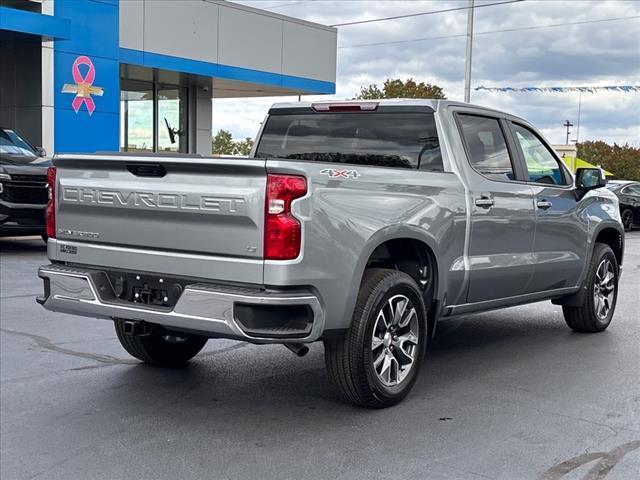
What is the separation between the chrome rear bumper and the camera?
456cm

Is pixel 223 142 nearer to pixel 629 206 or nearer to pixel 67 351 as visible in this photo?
pixel 629 206

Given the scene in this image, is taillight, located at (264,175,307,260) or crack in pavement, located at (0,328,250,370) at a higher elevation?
taillight, located at (264,175,307,260)

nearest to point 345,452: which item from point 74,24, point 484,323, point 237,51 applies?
point 484,323

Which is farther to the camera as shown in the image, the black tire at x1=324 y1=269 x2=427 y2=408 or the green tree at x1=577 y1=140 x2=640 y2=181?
the green tree at x1=577 y1=140 x2=640 y2=181

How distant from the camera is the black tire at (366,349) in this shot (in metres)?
5.05

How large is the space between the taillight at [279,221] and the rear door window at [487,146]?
7.29ft

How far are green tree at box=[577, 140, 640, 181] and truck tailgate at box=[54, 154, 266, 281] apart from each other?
8238 centimetres

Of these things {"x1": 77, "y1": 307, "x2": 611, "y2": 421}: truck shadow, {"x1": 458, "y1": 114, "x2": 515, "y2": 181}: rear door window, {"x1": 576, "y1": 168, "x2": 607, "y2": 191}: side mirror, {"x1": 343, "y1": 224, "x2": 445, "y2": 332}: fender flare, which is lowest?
{"x1": 77, "y1": 307, "x2": 611, "y2": 421}: truck shadow

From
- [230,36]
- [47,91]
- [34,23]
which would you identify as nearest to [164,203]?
[34,23]

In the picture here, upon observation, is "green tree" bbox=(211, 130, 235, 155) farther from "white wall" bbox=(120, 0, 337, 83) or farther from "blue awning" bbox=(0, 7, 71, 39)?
"blue awning" bbox=(0, 7, 71, 39)

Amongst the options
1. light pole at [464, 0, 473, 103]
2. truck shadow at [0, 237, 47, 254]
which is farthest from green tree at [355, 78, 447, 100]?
truck shadow at [0, 237, 47, 254]

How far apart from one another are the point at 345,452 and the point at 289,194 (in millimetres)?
1465

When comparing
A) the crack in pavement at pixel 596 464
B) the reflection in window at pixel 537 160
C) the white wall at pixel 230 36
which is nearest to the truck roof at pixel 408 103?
the reflection in window at pixel 537 160

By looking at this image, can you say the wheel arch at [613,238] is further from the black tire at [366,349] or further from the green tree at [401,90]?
the green tree at [401,90]
